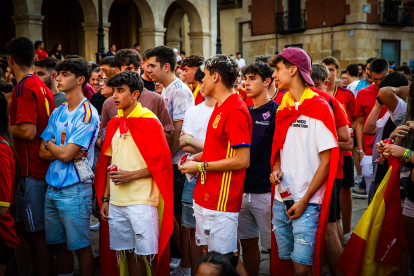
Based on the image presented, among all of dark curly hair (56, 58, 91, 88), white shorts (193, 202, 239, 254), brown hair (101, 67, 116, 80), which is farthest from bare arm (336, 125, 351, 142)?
brown hair (101, 67, 116, 80)

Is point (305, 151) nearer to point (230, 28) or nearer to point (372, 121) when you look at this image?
point (372, 121)

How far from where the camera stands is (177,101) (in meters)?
5.12

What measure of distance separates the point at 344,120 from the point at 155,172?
73.5 inches

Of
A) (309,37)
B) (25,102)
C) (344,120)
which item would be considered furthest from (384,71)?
(309,37)

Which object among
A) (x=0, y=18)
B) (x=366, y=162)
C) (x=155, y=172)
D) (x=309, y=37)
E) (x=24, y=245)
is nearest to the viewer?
(x=155, y=172)

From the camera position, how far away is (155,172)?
13.0ft

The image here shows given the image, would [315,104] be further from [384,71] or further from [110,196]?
[384,71]

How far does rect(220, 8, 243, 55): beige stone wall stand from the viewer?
32.8 meters

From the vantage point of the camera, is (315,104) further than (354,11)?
No

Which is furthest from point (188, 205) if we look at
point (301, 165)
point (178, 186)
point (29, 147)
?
point (29, 147)

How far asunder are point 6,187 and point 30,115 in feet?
3.93

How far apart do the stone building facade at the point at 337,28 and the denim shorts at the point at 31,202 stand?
24203 millimetres

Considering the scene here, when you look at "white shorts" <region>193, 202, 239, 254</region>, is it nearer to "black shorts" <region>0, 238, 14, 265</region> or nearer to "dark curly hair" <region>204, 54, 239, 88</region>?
"dark curly hair" <region>204, 54, 239, 88</region>

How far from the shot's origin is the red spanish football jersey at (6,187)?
3.15m
